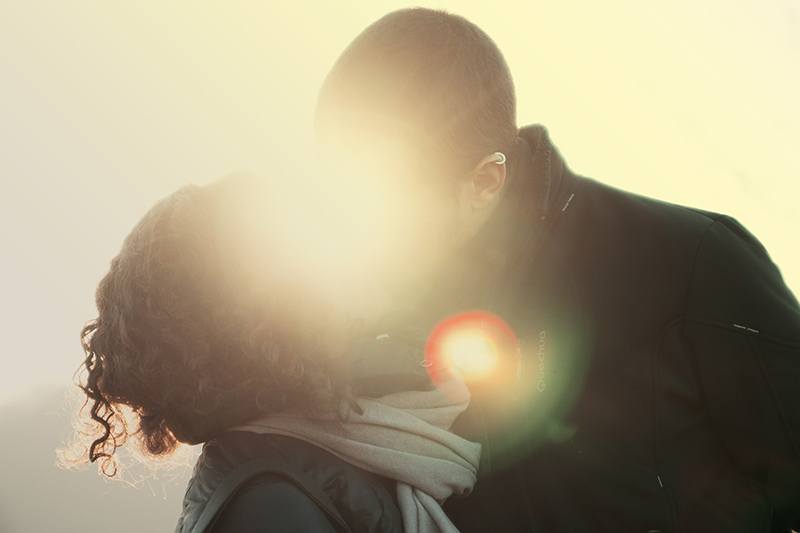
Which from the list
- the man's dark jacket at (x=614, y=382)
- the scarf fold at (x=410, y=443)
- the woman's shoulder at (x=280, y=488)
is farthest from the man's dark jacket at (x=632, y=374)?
the woman's shoulder at (x=280, y=488)

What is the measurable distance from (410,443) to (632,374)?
746 mm

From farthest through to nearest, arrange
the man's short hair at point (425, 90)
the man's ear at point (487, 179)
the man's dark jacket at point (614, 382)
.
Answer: the man's ear at point (487, 179)
the man's short hair at point (425, 90)
the man's dark jacket at point (614, 382)

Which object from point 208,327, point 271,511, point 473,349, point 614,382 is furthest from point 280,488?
point 614,382

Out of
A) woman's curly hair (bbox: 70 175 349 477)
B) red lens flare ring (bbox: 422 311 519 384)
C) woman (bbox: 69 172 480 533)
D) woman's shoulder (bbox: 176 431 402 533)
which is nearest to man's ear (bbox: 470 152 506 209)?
red lens flare ring (bbox: 422 311 519 384)

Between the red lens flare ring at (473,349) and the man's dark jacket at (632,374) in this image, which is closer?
the man's dark jacket at (632,374)

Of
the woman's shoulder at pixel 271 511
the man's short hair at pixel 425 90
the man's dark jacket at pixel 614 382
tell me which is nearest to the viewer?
the woman's shoulder at pixel 271 511

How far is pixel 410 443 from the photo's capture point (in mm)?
2068

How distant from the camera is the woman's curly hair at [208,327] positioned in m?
1.96

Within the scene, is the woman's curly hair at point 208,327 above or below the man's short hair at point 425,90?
below

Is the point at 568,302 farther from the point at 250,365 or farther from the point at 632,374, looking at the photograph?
the point at 250,365

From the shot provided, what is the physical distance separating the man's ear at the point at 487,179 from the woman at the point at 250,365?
1.85 ft

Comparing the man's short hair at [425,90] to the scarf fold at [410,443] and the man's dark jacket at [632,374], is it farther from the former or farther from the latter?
the scarf fold at [410,443]

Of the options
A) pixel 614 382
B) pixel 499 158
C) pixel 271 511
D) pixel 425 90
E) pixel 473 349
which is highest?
pixel 425 90

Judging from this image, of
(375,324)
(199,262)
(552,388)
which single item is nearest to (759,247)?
(552,388)
